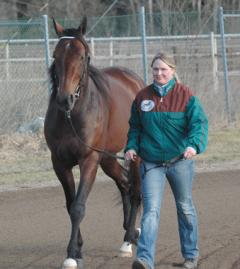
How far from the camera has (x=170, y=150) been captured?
667 cm

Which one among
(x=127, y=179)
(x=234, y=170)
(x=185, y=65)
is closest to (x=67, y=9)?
(x=185, y=65)

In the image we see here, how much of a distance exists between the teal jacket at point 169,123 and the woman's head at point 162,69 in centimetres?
11

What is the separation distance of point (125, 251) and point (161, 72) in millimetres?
2000

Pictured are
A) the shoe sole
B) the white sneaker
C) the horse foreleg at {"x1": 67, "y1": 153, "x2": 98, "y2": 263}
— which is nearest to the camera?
the shoe sole

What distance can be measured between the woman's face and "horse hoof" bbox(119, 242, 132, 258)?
1929 millimetres

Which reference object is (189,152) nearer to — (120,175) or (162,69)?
(162,69)

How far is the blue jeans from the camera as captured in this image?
649 cm

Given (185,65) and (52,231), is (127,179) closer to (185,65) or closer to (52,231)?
(52,231)

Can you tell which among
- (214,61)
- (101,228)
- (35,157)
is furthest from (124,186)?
(214,61)

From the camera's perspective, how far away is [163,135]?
6656 mm

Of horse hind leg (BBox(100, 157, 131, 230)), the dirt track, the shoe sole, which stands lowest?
the dirt track

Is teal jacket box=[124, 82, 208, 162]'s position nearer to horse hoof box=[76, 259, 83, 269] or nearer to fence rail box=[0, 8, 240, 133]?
horse hoof box=[76, 259, 83, 269]

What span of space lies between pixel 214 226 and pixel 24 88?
26.6 ft

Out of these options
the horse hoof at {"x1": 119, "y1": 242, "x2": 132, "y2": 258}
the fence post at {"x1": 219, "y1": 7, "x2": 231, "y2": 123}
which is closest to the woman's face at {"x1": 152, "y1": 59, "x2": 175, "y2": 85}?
the horse hoof at {"x1": 119, "y1": 242, "x2": 132, "y2": 258}
